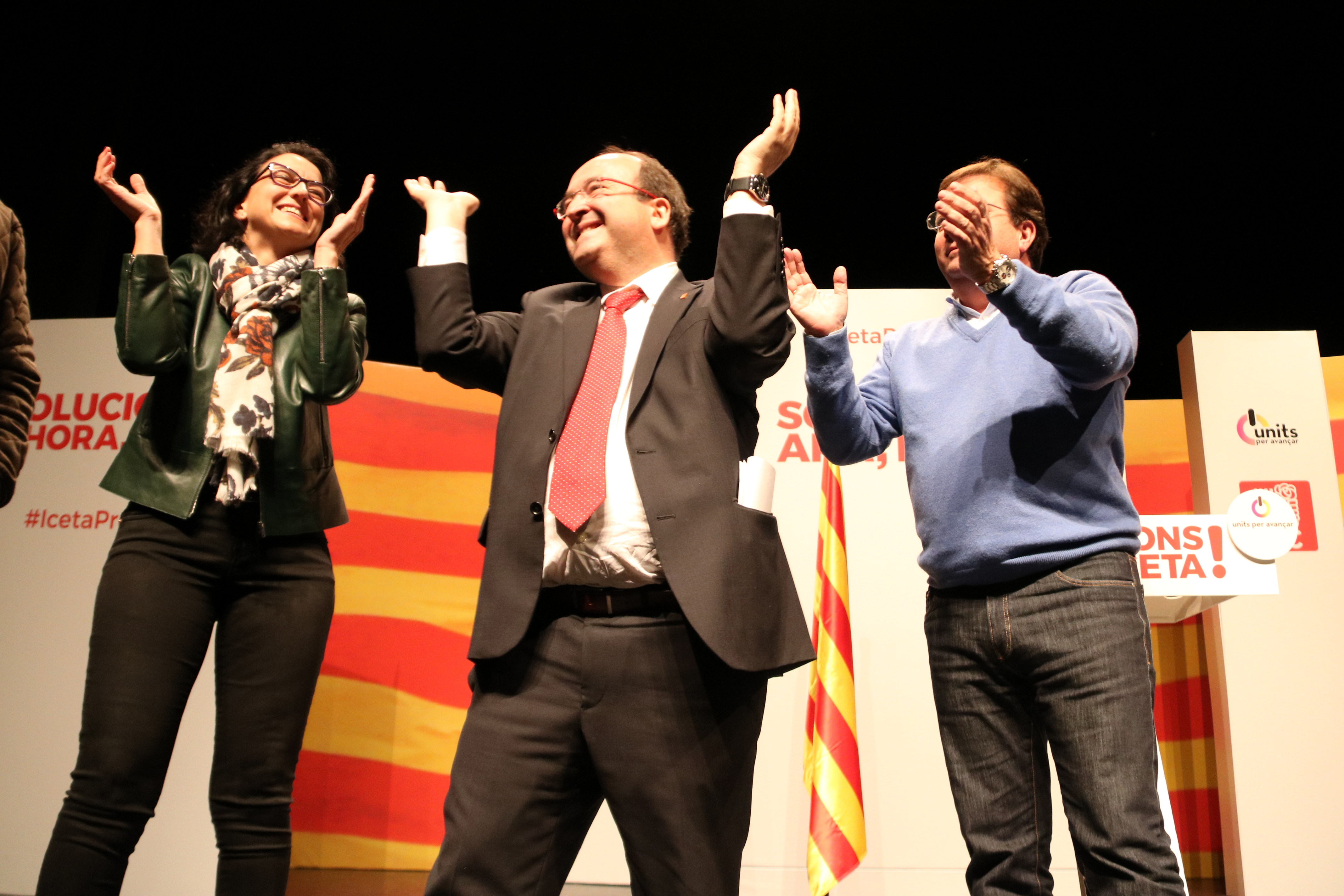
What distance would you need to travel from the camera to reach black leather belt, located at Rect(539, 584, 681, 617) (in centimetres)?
139

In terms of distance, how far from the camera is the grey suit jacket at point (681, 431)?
138 centimetres

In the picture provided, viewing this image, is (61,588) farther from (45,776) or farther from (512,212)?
(512,212)

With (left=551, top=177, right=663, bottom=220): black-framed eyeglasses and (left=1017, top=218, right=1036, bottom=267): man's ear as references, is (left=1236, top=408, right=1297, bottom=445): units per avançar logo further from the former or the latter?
(left=551, top=177, right=663, bottom=220): black-framed eyeglasses

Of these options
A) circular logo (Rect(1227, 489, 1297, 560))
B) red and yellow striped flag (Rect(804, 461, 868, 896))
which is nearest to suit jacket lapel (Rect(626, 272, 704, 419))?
circular logo (Rect(1227, 489, 1297, 560))

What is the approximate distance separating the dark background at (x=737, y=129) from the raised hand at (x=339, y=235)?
8.59ft

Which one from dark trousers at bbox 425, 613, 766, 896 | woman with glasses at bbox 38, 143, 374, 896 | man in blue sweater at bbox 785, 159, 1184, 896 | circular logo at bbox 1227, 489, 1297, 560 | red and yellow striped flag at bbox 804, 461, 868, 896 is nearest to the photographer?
dark trousers at bbox 425, 613, 766, 896

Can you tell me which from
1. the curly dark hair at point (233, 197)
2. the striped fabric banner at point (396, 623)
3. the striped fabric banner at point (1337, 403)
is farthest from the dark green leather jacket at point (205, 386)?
the striped fabric banner at point (1337, 403)

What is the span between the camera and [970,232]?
Result: 1.54 meters

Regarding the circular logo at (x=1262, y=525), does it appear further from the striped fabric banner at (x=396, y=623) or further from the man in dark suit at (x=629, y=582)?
the striped fabric banner at (x=396, y=623)

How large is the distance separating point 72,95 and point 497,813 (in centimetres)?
430

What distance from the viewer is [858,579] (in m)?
3.46

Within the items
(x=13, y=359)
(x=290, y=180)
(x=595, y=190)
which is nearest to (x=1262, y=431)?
(x=595, y=190)

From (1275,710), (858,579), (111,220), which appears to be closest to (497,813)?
(858,579)

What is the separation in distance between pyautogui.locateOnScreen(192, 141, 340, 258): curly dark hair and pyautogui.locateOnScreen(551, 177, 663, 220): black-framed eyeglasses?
84cm
